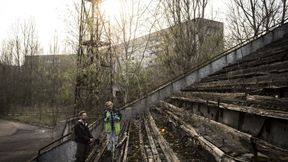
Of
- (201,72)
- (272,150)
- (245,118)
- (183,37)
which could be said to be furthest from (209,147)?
(183,37)

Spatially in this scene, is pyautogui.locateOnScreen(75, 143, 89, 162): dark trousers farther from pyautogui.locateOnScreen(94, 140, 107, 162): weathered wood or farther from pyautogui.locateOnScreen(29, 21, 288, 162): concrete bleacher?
pyautogui.locateOnScreen(29, 21, 288, 162): concrete bleacher

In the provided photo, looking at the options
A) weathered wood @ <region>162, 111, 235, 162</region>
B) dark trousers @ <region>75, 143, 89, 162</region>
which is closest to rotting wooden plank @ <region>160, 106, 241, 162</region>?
weathered wood @ <region>162, 111, 235, 162</region>

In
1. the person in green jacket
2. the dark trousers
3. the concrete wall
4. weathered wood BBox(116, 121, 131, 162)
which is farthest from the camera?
the concrete wall

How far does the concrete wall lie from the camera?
→ 14969mm

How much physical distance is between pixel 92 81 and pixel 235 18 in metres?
17.4

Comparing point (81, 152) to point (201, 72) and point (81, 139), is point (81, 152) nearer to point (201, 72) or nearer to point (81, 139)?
point (81, 139)

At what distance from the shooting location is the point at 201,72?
15.3 meters

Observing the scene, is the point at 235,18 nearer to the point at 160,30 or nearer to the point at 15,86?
the point at 160,30

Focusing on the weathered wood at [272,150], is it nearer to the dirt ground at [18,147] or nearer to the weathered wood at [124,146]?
the weathered wood at [124,146]

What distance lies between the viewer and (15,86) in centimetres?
5125

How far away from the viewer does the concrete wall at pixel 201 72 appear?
1497cm

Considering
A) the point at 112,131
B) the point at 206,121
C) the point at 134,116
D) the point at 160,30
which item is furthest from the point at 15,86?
the point at 206,121

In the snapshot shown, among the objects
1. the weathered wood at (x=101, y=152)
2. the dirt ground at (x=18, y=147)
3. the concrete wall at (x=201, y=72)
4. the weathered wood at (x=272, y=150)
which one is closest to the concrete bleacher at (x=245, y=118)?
the weathered wood at (x=272, y=150)

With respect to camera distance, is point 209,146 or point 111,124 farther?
point 111,124
